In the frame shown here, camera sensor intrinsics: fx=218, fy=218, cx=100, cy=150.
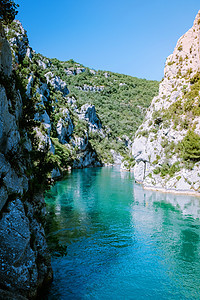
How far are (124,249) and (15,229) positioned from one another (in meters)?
11.0

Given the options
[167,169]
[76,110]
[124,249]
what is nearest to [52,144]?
[167,169]

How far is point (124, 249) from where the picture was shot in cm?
1759

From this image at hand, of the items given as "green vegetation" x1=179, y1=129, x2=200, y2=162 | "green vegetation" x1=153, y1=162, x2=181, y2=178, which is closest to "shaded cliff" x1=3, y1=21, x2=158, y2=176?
"green vegetation" x1=153, y1=162, x2=181, y2=178

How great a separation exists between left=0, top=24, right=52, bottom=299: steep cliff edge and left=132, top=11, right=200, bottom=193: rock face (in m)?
34.3

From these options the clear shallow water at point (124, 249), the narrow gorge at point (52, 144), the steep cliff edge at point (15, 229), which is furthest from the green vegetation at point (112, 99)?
the steep cliff edge at point (15, 229)

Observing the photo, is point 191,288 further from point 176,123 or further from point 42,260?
point 176,123

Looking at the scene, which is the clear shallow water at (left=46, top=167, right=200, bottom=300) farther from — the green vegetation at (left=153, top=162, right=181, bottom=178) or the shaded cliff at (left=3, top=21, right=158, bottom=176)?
the green vegetation at (left=153, top=162, right=181, bottom=178)

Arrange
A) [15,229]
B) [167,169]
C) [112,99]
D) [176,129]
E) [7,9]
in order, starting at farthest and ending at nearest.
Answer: [112,99], [176,129], [167,169], [7,9], [15,229]

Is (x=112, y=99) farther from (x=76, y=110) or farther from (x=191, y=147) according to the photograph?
(x=191, y=147)

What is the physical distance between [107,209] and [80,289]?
1652 cm

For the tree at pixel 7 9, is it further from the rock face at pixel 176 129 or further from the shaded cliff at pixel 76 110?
the rock face at pixel 176 129

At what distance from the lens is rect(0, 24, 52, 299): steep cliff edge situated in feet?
27.7

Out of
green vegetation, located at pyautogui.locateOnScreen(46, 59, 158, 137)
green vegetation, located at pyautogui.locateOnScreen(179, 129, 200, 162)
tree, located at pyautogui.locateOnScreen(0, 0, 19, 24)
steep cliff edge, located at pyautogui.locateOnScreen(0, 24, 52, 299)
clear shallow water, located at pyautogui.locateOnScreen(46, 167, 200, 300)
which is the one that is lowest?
clear shallow water, located at pyautogui.locateOnScreen(46, 167, 200, 300)

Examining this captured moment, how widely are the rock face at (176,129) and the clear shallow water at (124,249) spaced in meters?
11.2
